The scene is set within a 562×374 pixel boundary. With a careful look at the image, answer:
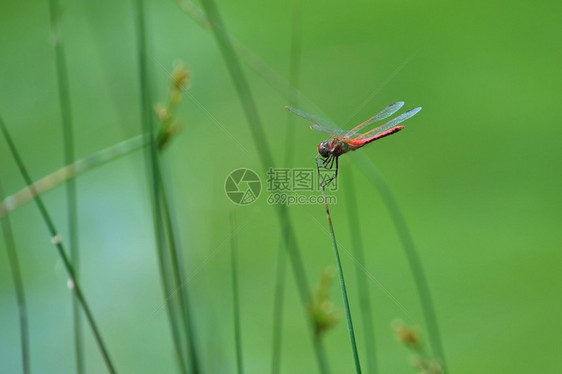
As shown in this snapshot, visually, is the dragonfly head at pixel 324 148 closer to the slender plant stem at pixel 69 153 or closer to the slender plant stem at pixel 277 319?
the slender plant stem at pixel 277 319

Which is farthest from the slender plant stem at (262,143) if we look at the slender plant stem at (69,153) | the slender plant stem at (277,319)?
the slender plant stem at (69,153)

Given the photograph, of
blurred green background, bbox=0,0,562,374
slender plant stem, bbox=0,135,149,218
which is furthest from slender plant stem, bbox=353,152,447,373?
slender plant stem, bbox=0,135,149,218

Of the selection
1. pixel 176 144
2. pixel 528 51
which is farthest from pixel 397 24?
pixel 176 144

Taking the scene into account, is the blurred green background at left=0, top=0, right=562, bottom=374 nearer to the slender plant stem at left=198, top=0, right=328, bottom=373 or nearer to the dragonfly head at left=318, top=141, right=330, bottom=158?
the slender plant stem at left=198, top=0, right=328, bottom=373

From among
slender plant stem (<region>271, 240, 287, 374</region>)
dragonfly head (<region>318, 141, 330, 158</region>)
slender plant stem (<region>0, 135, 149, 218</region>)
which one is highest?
slender plant stem (<region>0, 135, 149, 218</region>)

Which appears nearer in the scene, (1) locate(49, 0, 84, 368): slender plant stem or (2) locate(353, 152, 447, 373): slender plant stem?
(1) locate(49, 0, 84, 368): slender plant stem

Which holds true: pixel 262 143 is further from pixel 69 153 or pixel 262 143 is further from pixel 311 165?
pixel 311 165

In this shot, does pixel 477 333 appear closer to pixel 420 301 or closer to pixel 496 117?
pixel 420 301

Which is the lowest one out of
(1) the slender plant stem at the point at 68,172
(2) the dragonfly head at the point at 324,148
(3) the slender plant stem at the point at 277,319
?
(3) the slender plant stem at the point at 277,319

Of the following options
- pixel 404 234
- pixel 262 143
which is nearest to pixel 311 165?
pixel 404 234
